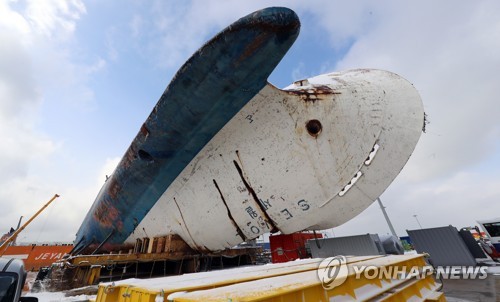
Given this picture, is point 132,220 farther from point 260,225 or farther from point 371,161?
point 371,161

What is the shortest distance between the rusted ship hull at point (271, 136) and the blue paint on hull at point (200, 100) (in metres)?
0.03

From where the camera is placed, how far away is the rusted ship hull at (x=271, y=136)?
6109 mm

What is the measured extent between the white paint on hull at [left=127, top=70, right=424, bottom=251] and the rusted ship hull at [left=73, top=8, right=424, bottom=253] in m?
0.03

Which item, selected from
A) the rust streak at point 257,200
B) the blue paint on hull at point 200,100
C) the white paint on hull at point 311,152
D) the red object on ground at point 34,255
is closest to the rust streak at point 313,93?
the white paint on hull at point 311,152

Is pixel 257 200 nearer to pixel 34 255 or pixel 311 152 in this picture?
pixel 311 152

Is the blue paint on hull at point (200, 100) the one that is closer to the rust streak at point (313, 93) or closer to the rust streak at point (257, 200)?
the rust streak at point (313, 93)

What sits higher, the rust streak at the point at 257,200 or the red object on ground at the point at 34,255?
the red object on ground at the point at 34,255

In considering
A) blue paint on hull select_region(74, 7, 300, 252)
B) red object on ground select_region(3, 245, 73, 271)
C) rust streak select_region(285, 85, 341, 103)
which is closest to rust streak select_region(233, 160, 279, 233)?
blue paint on hull select_region(74, 7, 300, 252)

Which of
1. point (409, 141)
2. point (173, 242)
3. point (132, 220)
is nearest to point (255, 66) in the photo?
point (409, 141)

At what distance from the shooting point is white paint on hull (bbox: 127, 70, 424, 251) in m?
6.58

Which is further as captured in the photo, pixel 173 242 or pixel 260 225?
pixel 173 242

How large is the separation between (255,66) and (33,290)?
11098 mm

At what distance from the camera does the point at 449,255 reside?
11484 mm

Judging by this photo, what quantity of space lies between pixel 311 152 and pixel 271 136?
4.30 feet
